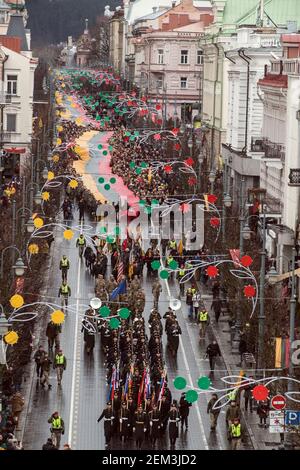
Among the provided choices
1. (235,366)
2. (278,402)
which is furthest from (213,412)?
(235,366)

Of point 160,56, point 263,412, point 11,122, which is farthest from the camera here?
point 160,56

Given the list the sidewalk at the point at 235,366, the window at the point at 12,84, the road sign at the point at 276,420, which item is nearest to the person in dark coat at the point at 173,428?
the sidewalk at the point at 235,366

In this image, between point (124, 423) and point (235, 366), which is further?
point (235, 366)

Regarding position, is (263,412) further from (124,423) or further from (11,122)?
(11,122)

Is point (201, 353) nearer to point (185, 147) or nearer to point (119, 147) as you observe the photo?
point (185, 147)

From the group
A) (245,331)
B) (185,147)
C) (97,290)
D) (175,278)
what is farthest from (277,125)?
(185,147)

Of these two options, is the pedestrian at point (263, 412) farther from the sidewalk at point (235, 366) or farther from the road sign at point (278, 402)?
the road sign at point (278, 402)
